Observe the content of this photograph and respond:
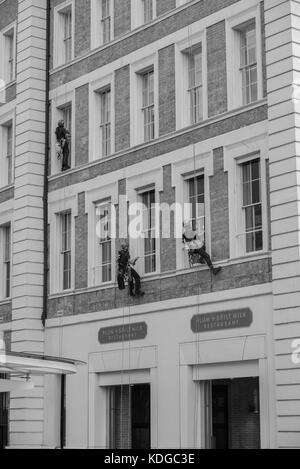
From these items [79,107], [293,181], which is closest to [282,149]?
[293,181]

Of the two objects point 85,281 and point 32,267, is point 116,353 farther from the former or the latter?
point 32,267

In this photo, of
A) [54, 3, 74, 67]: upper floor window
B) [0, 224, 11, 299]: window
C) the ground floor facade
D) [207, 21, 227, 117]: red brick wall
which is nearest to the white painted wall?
the ground floor facade

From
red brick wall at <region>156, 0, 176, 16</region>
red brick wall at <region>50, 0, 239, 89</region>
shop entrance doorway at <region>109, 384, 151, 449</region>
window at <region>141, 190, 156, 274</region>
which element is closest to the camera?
red brick wall at <region>50, 0, 239, 89</region>

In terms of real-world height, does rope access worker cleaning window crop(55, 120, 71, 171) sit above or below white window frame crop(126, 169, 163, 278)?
above

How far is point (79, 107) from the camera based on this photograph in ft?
115

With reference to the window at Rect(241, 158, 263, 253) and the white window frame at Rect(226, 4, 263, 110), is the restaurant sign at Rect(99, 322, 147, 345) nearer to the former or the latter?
the window at Rect(241, 158, 263, 253)

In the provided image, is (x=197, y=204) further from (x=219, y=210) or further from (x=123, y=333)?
(x=123, y=333)

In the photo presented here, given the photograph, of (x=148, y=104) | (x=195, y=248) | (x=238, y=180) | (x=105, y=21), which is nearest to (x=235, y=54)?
(x=238, y=180)

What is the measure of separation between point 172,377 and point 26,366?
4740 millimetres

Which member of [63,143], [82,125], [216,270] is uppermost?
[82,125]

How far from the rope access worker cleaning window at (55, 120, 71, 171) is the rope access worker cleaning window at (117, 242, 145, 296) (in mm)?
4896

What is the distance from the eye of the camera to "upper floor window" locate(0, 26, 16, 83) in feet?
129

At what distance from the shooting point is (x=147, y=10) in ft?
108
